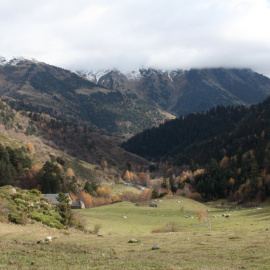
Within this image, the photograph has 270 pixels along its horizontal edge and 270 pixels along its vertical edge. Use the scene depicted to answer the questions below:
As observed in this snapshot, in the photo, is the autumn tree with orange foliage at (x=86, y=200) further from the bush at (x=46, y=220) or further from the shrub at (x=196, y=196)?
the bush at (x=46, y=220)

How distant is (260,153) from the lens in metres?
197

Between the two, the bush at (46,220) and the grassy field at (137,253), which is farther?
the bush at (46,220)

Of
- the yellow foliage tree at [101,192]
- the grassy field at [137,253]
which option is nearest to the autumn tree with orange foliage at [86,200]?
the yellow foliage tree at [101,192]

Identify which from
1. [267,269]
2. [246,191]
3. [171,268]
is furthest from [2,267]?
[246,191]

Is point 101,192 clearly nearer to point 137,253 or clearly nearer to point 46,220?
point 46,220

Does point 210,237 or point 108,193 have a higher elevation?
point 210,237

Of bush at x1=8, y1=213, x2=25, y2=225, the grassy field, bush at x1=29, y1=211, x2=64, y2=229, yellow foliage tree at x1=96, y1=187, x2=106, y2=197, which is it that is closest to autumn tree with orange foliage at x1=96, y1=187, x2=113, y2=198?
yellow foliage tree at x1=96, y1=187, x2=106, y2=197

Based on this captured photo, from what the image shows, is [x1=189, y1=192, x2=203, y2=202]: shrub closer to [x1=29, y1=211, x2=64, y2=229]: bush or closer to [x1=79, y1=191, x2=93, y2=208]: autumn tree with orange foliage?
[x1=79, y1=191, x2=93, y2=208]: autumn tree with orange foliage

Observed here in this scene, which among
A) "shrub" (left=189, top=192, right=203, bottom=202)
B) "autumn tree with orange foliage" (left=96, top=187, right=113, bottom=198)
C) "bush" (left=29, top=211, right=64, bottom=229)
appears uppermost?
"bush" (left=29, top=211, right=64, bottom=229)

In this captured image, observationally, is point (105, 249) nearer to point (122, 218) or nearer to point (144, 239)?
point (144, 239)

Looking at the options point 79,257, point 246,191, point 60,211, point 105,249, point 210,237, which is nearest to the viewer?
point 79,257

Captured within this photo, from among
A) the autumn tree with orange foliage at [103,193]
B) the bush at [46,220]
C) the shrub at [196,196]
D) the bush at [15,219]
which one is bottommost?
the shrub at [196,196]

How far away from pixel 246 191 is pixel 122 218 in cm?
8926

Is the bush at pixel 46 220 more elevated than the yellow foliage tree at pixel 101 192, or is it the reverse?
the bush at pixel 46 220
